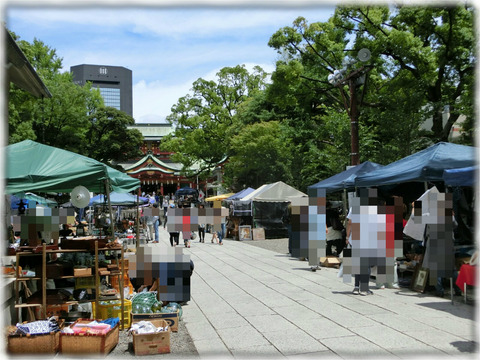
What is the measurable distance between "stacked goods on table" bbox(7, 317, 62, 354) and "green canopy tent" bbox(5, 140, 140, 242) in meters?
1.71

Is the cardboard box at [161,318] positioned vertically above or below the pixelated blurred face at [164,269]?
below

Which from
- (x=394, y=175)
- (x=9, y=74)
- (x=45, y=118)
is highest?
(x=45, y=118)

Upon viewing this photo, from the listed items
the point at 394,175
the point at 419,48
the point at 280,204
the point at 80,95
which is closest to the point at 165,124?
the point at 80,95

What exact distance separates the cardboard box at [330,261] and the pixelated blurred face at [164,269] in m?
5.09

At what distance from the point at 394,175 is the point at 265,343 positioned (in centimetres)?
497

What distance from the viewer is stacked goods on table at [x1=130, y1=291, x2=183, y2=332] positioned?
586 cm

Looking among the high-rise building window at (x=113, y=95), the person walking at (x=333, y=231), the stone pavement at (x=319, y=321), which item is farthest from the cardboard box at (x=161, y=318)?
the high-rise building window at (x=113, y=95)

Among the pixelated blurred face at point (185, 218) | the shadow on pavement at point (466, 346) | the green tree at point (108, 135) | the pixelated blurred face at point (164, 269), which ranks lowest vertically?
the shadow on pavement at point (466, 346)

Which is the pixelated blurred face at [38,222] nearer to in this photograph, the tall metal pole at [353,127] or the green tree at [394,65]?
the tall metal pole at [353,127]

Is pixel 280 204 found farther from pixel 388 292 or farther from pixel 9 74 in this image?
pixel 9 74

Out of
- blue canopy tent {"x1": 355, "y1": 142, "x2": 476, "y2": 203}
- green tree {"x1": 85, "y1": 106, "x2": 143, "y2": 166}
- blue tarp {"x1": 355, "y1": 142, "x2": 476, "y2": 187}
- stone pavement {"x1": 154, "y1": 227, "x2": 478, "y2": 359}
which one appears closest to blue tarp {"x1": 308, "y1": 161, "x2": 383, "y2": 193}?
blue canopy tent {"x1": 355, "y1": 142, "x2": 476, "y2": 203}

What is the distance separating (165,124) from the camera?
193ft

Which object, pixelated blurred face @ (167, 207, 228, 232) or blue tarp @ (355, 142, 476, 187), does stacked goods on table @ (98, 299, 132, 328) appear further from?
blue tarp @ (355, 142, 476, 187)

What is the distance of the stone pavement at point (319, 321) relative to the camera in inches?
197
